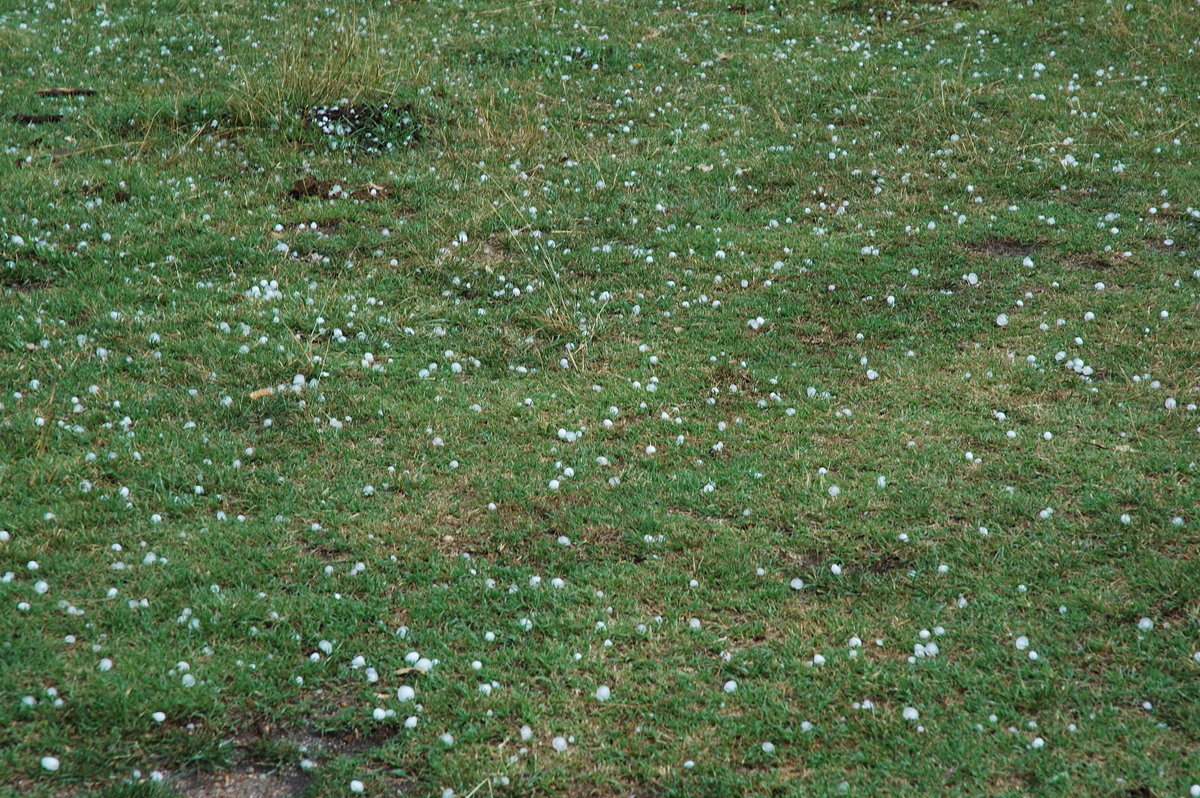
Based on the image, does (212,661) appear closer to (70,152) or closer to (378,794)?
(378,794)

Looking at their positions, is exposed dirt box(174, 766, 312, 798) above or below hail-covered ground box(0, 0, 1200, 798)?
below

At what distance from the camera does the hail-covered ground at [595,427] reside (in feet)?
13.6

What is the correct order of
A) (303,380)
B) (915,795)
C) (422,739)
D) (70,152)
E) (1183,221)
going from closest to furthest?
(915,795) < (422,739) < (303,380) < (1183,221) < (70,152)

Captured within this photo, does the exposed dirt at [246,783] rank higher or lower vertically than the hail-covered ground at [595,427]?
lower

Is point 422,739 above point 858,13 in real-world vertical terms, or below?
below

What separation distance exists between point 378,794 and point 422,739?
0.96ft

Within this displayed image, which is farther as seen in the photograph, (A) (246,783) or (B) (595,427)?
(B) (595,427)

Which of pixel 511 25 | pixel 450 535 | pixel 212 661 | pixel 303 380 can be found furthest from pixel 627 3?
pixel 212 661

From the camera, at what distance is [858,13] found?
43.5ft

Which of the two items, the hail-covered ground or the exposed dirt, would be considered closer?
the exposed dirt

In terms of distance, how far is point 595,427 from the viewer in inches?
244

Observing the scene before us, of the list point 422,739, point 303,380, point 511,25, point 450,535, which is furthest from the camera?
point 511,25

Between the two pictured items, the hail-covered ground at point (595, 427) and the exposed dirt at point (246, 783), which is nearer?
the exposed dirt at point (246, 783)

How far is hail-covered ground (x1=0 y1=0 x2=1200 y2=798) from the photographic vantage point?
4.16 m
